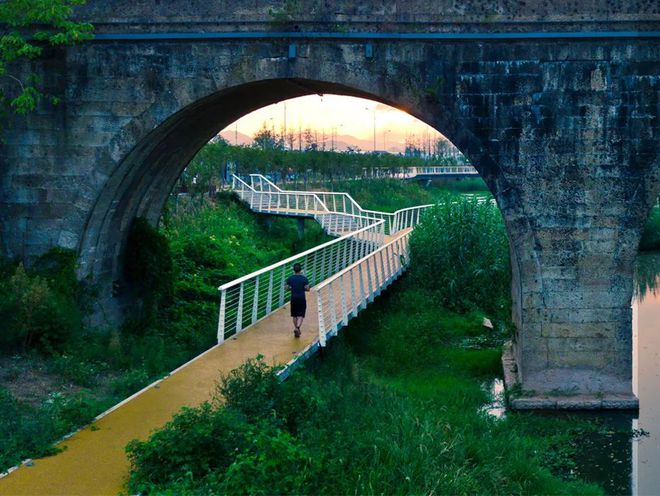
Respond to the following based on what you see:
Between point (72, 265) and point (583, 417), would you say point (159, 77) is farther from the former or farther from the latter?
point (583, 417)

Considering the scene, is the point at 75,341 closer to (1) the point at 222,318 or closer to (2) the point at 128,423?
(1) the point at 222,318

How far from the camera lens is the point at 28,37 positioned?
1145cm

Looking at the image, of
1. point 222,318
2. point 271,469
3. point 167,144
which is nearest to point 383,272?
point 167,144

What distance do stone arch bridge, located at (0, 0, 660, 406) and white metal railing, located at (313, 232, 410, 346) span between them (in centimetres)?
254

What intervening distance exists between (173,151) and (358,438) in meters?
7.32

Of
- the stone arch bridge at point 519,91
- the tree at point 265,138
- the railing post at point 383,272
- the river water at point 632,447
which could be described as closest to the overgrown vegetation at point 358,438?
the river water at point 632,447

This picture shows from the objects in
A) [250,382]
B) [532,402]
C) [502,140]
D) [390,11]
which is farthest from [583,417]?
[390,11]

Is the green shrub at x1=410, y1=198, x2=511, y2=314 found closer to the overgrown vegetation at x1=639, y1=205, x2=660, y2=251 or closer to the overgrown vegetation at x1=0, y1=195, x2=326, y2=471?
the overgrown vegetation at x1=0, y1=195, x2=326, y2=471

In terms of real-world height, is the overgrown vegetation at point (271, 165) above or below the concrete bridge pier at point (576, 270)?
above

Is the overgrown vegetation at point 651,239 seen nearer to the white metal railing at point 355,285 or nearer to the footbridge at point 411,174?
the white metal railing at point 355,285

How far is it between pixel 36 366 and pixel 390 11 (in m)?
6.40

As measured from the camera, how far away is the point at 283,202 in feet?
102

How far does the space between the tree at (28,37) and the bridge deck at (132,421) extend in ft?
14.1

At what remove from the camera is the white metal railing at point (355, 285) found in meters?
11.3
